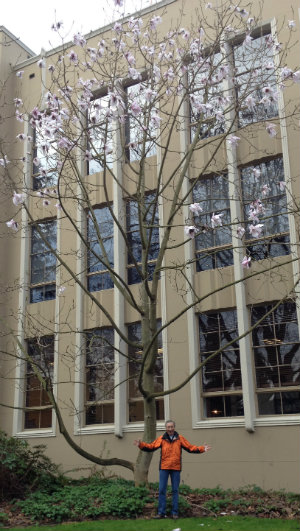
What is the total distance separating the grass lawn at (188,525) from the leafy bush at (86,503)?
0.38m

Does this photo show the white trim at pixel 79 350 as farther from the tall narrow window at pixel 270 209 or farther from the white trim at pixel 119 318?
the tall narrow window at pixel 270 209

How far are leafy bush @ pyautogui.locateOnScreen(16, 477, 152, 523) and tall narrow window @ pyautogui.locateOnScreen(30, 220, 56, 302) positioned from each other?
311 inches

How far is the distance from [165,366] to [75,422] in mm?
3343

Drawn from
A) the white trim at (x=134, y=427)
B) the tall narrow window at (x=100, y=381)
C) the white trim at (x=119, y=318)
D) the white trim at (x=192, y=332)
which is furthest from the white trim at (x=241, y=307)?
the tall narrow window at (x=100, y=381)

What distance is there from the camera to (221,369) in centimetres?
1451

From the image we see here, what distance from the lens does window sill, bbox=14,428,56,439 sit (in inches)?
655

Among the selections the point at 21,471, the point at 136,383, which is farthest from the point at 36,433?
the point at 21,471

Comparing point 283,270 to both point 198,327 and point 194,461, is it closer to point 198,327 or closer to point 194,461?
point 198,327

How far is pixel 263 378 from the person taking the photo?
13930mm

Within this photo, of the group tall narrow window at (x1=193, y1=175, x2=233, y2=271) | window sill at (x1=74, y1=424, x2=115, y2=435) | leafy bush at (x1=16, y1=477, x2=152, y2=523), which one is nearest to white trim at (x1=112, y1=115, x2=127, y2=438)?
window sill at (x1=74, y1=424, x2=115, y2=435)

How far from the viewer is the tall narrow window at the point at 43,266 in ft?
60.6

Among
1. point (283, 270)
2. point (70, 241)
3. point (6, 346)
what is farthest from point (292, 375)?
point (6, 346)

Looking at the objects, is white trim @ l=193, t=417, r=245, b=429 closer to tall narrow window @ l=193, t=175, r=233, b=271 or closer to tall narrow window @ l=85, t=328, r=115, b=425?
tall narrow window @ l=85, t=328, r=115, b=425

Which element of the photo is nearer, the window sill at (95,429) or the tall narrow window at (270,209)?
the tall narrow window at (270,209)
